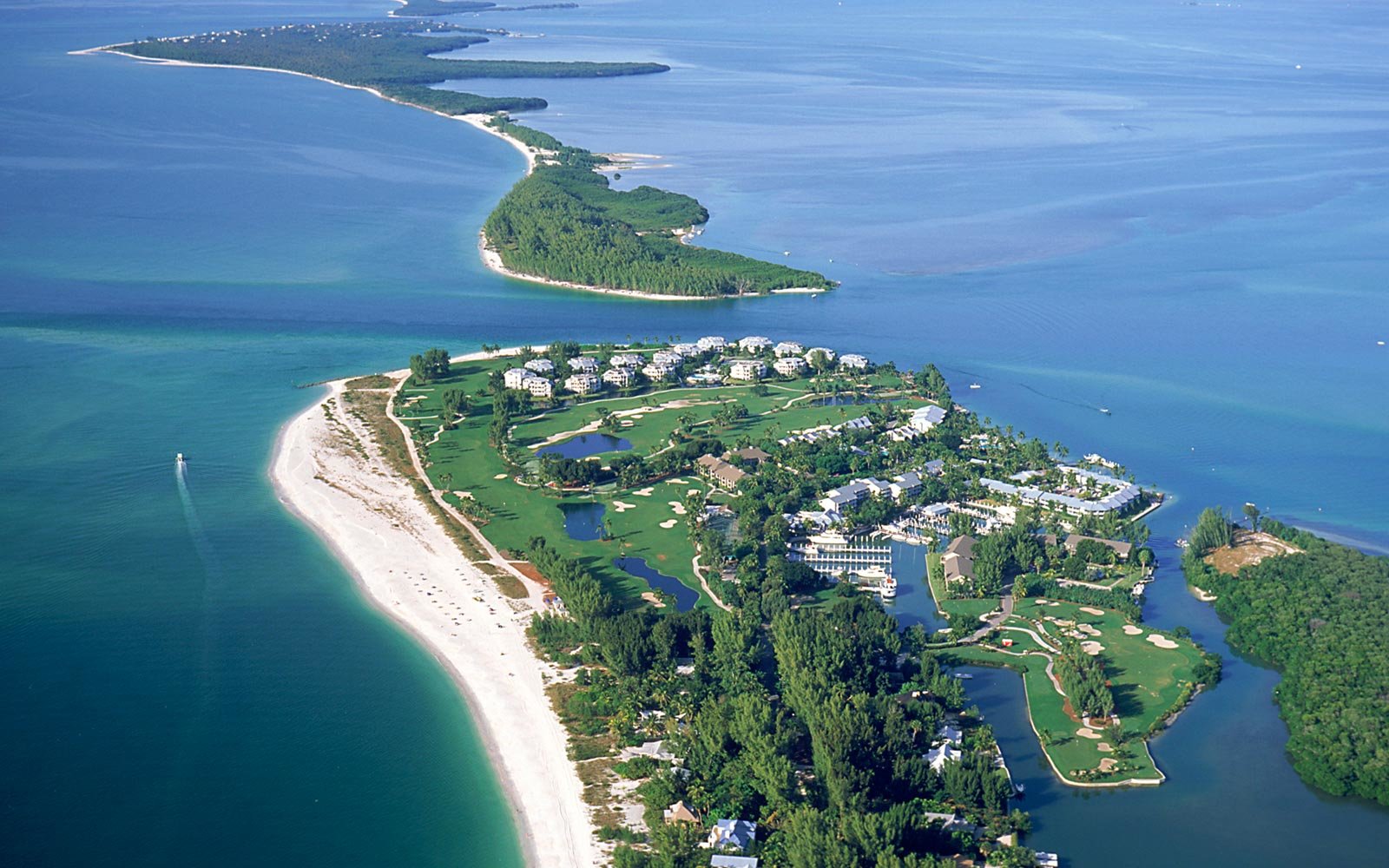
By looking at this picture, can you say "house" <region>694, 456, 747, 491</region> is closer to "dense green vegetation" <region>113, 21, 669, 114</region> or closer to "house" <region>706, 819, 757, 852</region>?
"house" <region>706, 819, 757, 852</region>

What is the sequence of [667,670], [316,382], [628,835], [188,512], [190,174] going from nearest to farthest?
[628,835]
[667,670]
[188,512]
[316,382]
[190,174]

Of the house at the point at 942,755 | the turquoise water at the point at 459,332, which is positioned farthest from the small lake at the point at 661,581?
the house at the point at 942,755

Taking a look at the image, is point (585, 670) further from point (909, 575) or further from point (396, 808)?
point (909, 575)

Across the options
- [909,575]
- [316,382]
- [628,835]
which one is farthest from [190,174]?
[628,835]

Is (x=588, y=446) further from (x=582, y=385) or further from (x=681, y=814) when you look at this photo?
(x=681, y=814)

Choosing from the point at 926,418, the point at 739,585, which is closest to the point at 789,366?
the point at 926,418

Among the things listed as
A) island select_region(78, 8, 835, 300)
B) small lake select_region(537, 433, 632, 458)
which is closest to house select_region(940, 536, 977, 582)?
small lake select_region(537, 433, 632, 458)

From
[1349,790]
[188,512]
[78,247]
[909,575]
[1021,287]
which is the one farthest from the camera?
[78,247]
